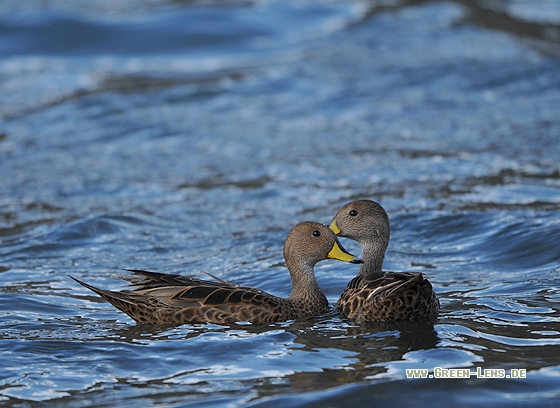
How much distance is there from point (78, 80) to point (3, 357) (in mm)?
12956

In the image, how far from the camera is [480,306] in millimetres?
8297

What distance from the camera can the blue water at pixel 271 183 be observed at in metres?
6.89

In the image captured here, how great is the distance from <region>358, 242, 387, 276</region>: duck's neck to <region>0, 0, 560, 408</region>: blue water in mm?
609

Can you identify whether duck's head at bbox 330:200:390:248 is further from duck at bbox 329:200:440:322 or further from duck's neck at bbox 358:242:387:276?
duck at bbox 329:200:440:322


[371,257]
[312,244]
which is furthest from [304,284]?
[371,257]

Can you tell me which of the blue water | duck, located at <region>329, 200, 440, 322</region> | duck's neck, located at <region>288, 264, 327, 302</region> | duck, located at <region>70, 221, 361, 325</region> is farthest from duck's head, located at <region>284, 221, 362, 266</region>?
the blue water

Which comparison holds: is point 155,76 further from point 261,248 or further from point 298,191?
point 261,248

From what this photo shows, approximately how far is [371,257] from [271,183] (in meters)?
5.07

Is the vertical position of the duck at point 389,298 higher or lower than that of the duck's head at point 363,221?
lower

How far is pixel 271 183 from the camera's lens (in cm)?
1373

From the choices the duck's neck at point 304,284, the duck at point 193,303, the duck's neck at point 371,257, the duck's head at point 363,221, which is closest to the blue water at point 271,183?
the duck at point 193,303

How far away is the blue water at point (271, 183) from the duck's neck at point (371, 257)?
24.0 inches

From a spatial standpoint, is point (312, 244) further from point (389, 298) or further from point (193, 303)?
point (193, 303)

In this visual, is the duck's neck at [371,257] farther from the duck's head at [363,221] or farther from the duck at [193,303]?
the duck at [193,303]
